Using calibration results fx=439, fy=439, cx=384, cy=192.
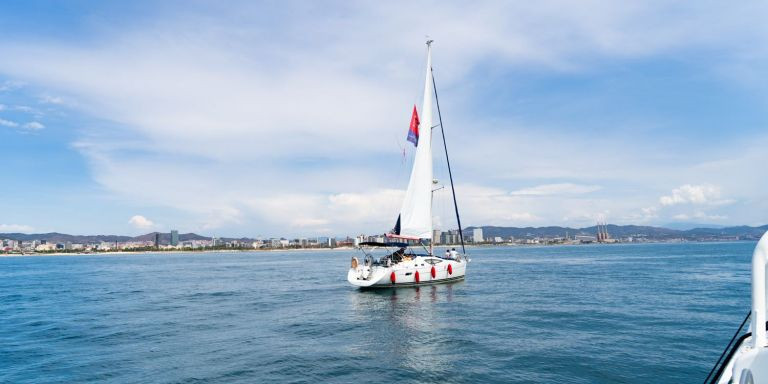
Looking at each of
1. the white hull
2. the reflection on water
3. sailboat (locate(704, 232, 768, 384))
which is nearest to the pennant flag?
the white hull

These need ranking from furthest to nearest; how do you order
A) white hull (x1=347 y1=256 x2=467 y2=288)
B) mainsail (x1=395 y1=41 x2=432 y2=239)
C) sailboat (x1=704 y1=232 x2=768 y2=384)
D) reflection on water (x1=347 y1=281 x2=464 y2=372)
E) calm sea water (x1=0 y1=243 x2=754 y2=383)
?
mainsail (x1=395 y1=41 x2=432 y2=239), white hull (x1=347 y1=256 x2=467 y2=288), reflection on water (x1=347 y1=281 x2=464 y2=372), calm sea water (x1=0 y1=243 x2=754 y2=383), sailboat (x1=704 y1=232 x2=768 y2=384)

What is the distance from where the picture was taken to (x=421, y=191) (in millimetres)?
49781

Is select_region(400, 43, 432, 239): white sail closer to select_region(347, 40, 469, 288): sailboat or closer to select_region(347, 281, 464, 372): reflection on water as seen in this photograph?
select_region(347, 40, 469, 288): sailboat

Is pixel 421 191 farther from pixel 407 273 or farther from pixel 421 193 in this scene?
pixel 407 273

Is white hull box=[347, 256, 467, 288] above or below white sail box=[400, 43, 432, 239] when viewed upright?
below

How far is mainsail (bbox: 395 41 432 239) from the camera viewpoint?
49.0 m

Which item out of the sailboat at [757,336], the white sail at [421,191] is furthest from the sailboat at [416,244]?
the sailboat at [757,336]

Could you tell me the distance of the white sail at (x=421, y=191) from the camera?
161ft

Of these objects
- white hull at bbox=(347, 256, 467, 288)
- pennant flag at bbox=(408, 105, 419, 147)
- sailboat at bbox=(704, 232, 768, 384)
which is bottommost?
white hull at bbox=(347, 256, 467, 288)

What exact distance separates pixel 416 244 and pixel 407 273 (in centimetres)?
490

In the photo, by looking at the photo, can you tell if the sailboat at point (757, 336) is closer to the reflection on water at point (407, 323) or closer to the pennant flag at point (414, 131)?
the reflection on water at point (407, 323)

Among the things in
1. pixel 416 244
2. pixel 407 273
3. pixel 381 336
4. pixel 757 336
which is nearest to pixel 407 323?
pixel 381 336

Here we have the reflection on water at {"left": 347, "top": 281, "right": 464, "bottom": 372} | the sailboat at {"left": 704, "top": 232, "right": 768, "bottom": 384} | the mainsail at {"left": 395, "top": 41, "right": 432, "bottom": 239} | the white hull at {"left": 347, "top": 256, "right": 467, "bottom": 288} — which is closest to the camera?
the sailboat at {"left": 704, "top": 232, "right": 768, "bottom": 384}

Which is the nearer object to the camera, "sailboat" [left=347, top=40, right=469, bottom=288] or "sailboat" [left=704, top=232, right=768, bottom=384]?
"sailboat" [left=704, top=232, right=768, bottom=384]
